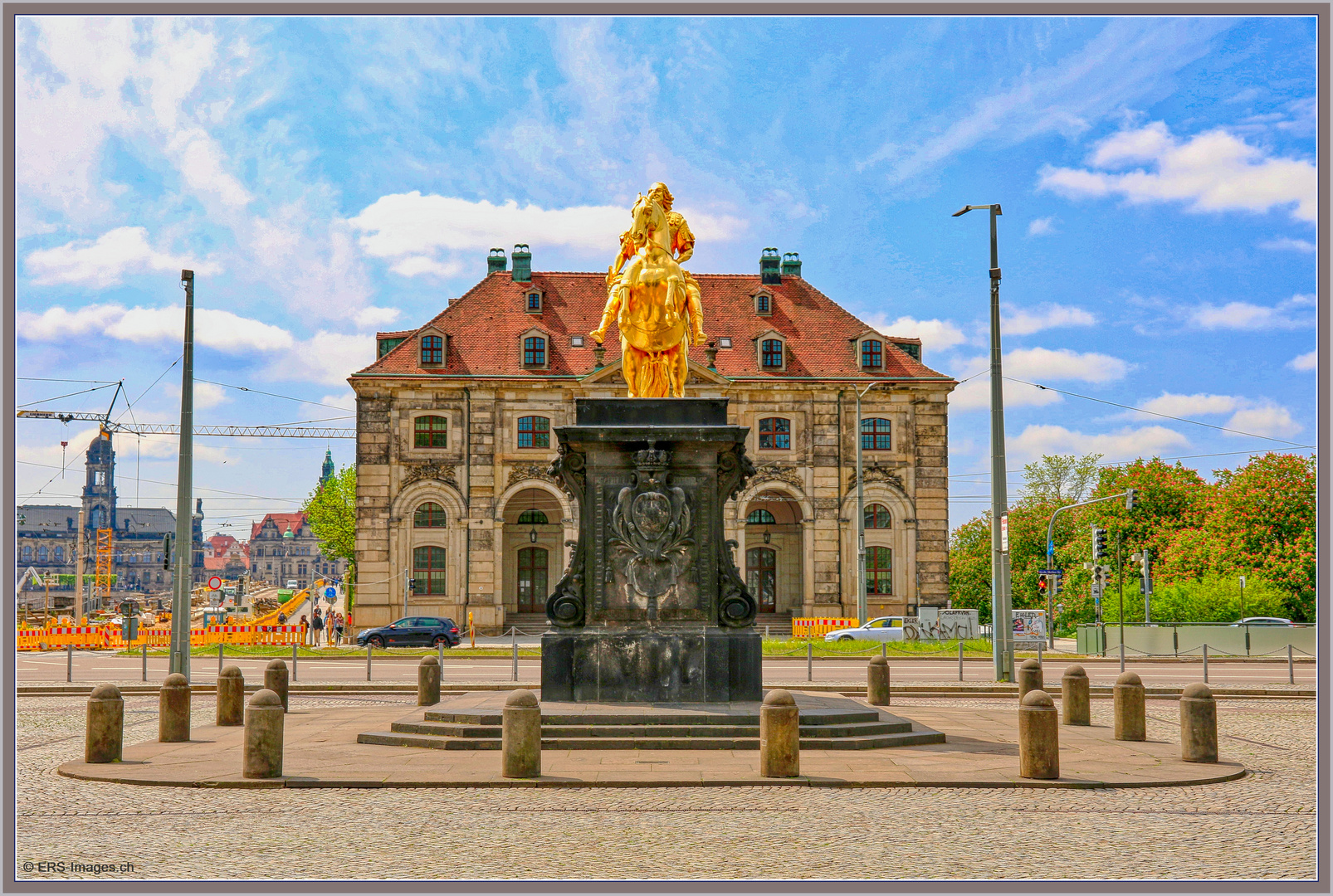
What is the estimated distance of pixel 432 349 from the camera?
50.8m

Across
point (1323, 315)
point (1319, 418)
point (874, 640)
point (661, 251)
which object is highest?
point (661, 251)

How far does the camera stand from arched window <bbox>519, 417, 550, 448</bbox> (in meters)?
50.9

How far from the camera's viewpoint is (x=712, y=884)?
6164 millimetres

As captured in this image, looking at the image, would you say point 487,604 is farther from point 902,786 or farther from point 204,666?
point 902,786

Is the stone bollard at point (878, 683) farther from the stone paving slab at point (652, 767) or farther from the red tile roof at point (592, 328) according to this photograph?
the red tile roof at point (592, 328)

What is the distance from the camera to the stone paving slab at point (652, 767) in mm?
11047

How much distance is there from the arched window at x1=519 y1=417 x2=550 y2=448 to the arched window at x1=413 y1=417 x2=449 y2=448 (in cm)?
307

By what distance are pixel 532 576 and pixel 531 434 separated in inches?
257

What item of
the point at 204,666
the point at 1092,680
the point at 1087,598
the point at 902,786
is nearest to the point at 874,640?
the point at 1092,680

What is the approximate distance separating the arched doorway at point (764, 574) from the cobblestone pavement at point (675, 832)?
4133 centimetres

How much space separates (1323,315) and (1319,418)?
596 mm

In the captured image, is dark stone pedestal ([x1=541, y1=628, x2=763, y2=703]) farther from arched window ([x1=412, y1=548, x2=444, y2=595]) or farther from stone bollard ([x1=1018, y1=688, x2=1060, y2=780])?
arched window ([x1=412, y1=548, x2=444, y2=595])

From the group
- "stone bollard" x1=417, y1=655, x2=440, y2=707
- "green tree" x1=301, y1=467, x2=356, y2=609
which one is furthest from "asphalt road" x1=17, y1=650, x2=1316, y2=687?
"green tree" x1=301, y1=467, x2=356, y2=609

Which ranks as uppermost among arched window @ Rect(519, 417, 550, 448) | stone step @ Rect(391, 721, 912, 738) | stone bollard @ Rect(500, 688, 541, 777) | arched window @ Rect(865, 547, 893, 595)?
arched window @ Rect(519, 417, 550, 448)
